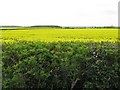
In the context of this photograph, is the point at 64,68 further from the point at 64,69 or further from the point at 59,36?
the point at 59,36

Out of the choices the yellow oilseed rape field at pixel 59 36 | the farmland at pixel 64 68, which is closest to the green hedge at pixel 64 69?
the farmland at pixel 64 68

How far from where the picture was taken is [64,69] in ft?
21.6

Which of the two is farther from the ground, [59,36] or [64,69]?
[59,36]

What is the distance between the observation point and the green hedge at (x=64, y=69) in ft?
21.6

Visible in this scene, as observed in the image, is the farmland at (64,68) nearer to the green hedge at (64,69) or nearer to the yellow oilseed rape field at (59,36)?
the green hedge at (64,69)

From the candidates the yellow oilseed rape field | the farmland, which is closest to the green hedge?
the farmland

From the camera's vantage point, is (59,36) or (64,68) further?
(59,36)

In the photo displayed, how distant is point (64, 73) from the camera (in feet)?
21.8

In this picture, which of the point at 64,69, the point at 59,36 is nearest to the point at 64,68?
the point at 64,69

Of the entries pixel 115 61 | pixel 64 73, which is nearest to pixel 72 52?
pixel 64 73

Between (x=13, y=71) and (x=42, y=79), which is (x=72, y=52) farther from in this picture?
(x=13, y=71)

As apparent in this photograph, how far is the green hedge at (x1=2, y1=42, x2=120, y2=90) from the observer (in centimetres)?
659

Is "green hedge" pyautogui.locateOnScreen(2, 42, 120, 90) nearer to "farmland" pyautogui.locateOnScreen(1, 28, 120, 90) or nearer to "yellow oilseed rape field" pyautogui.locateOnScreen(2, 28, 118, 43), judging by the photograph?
"farmland" pyautogui.locateOnScreen(1, 28, 120, 90)

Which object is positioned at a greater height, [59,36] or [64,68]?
[59,36]
